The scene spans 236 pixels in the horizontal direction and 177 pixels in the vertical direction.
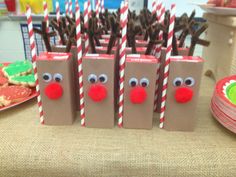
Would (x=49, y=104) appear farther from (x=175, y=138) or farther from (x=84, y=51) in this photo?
(x=175, y=138)

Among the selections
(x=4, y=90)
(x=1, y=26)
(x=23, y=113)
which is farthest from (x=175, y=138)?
(x=1, y=26)

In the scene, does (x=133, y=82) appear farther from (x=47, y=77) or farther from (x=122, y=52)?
(x=47, y=77)

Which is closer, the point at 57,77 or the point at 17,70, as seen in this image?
the point at 57,77

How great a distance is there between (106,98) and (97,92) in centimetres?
4

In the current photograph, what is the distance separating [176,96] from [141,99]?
104 mm

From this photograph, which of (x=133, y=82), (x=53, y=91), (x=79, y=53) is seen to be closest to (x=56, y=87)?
(x=53, y=91)

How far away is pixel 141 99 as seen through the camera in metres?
0.71

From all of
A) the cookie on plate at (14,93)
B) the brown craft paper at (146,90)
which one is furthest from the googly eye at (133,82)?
the cookie on plate at (14,93)

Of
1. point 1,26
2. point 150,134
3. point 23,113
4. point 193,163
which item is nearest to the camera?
point 193,163

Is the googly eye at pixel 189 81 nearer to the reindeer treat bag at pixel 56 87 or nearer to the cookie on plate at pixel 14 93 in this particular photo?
the reindeer treat bag at pixel 56 87

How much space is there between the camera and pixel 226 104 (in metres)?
0.73

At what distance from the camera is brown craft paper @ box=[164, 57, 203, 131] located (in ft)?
2.26

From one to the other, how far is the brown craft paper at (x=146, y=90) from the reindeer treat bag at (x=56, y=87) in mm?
176

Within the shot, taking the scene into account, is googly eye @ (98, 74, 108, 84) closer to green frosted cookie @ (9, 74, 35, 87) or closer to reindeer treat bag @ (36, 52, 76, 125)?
reindeer treat bag @ (36, 52, 76, 125)
